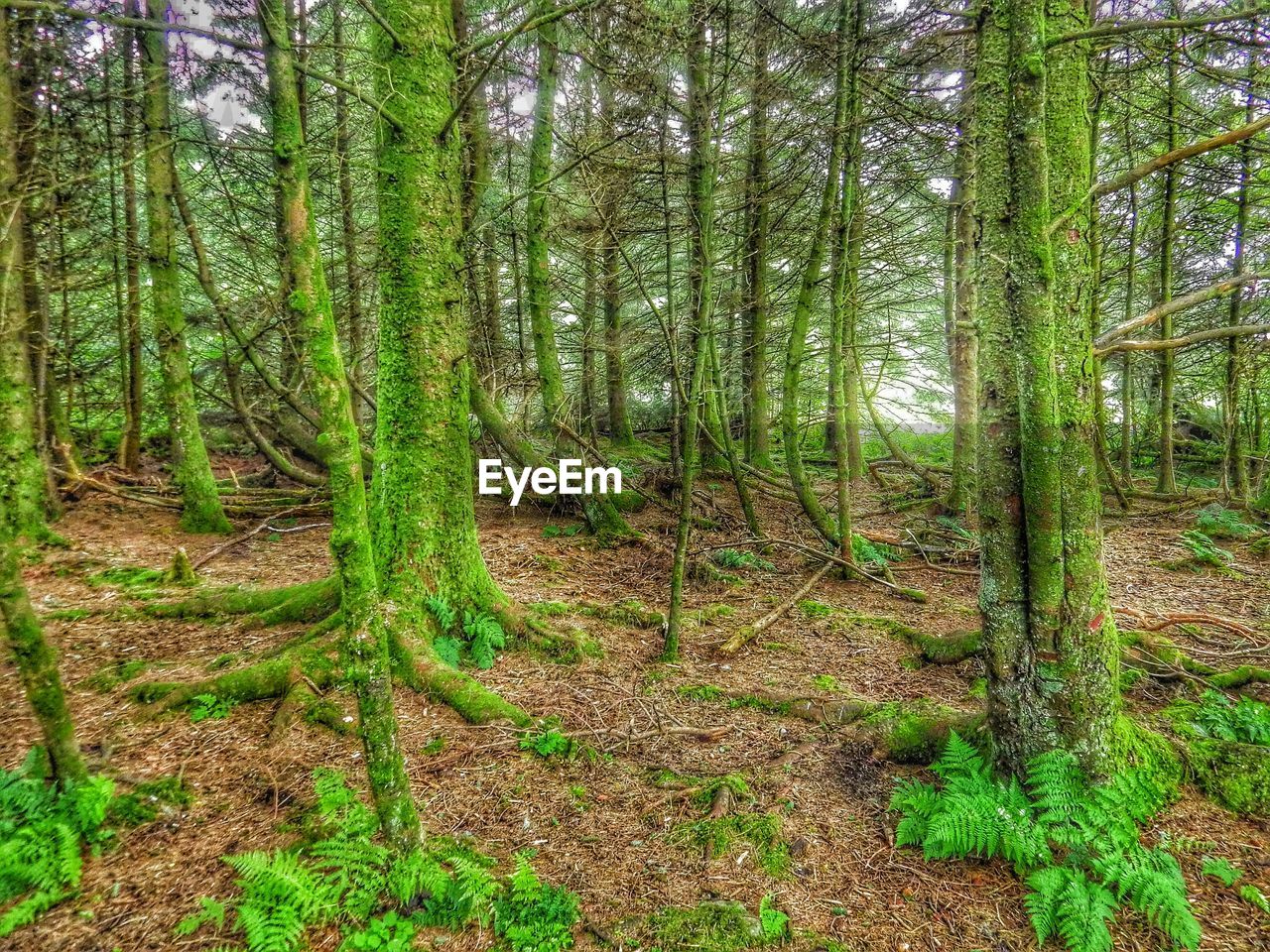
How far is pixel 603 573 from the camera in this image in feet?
24.5

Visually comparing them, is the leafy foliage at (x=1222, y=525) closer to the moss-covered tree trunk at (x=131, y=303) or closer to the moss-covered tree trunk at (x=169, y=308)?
the moss-covered tree trunk at (x=169, y=308)

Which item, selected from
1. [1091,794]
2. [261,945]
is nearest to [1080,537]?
[1091,794]

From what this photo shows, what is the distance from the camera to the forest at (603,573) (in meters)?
2.67

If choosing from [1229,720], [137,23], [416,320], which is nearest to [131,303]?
[416,320]

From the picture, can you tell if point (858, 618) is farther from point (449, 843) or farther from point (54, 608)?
point (54, 608)

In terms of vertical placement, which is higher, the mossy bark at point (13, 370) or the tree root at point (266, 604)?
the mossy bark at point (13, 370)

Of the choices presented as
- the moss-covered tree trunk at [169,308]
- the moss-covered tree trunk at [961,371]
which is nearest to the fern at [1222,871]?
the moss-covered tree trunk at [961,371]

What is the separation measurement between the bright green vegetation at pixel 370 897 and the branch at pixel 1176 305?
4.09m

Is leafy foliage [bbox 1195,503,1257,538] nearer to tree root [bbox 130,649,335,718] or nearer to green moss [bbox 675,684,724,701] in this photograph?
green moss [bbox 675,684,724,701]

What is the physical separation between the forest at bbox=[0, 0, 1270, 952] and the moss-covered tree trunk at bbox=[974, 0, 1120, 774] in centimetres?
2

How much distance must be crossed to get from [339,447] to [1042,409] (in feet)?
11.4

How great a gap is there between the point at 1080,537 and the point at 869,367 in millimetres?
14152

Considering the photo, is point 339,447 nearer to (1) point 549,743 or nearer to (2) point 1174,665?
(1) point 549,743

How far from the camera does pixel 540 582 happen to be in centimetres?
689
